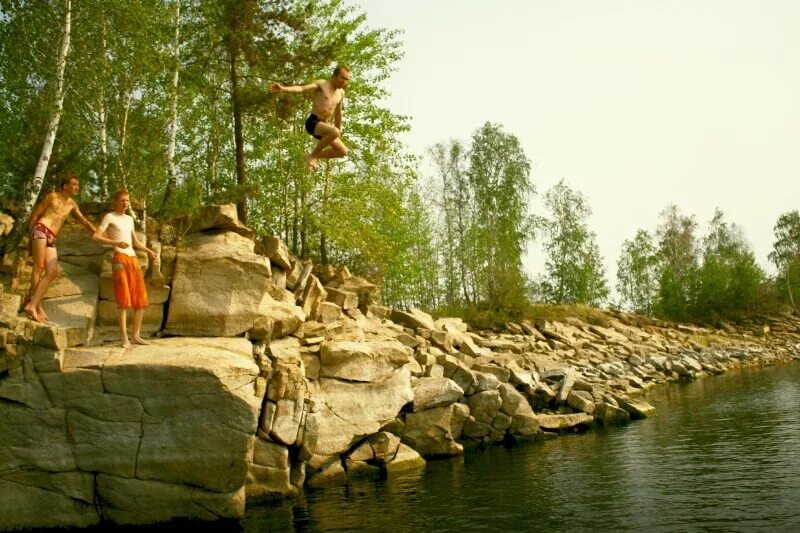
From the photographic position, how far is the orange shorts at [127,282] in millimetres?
13406

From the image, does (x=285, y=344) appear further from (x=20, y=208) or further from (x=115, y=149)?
(x=115, y=149)

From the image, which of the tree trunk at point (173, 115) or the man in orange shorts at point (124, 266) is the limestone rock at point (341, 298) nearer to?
the tree trunk at point (173, 115)

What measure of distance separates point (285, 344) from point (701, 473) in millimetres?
10123

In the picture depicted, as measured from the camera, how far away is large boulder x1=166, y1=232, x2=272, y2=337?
15.2 meters

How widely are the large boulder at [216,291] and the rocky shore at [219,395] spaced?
3cm

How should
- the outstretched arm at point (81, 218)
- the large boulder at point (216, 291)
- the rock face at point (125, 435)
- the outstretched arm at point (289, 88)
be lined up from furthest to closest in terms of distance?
the large boulder at point (216, 291) → the outstretched arm at point (81, 218) → the rock face at point (125, 435) → the outstretched arm at point (289, 88)

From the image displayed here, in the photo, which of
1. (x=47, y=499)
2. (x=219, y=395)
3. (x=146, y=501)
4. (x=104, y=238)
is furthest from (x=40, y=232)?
(x=146, y=501)

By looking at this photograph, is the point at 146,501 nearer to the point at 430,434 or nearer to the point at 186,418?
the point at 186,418

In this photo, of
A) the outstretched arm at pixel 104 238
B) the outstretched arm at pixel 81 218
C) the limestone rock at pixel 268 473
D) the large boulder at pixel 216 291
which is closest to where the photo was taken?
the outstretched arm at pixel 104 238

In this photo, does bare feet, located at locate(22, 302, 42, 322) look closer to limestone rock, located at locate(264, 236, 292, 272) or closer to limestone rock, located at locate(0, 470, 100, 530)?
limestone rock, located at locate(0, 470, 100, 530)

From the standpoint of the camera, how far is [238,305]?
15.5 m

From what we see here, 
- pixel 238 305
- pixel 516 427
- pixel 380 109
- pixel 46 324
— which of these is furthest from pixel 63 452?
pixel 380 109

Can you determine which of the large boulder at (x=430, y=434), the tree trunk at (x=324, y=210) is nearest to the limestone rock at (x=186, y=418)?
the large boulder at (x=430, y=434)

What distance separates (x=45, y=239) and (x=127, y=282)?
185 cm
